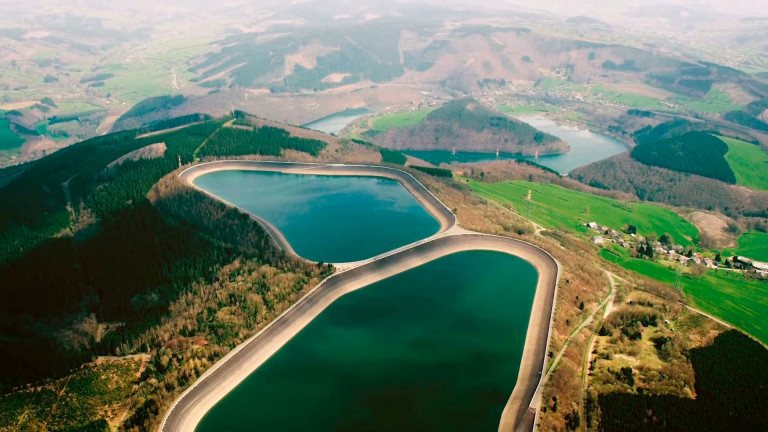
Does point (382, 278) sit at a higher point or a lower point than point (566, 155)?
higher

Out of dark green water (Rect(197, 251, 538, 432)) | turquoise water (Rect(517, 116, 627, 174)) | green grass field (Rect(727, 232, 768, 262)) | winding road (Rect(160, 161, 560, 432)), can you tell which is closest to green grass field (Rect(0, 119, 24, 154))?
winding road (Rect(160, 161, 560, 432))

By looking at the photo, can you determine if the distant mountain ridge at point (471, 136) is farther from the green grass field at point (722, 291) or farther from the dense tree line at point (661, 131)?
the green grass field at point (722, 291)

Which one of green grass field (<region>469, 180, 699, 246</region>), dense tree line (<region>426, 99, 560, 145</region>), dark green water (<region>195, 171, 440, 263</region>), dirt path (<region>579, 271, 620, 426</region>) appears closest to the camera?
dirt path (<region>579, 271, 620, 426</region>)

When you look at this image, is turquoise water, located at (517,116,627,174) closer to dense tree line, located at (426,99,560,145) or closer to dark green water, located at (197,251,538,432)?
dense tree line, located at (426,99,560,145)

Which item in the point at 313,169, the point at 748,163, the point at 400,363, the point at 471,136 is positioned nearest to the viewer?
the point at 400,363

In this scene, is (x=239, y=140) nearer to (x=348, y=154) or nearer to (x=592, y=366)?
(x=348, y=154)

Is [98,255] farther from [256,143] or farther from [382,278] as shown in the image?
[256,143]

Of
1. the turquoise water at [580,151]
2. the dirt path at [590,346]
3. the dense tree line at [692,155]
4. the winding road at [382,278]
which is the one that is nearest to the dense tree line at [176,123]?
the winding road at [382,278]

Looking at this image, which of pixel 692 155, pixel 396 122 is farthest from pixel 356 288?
pixel 396 122
